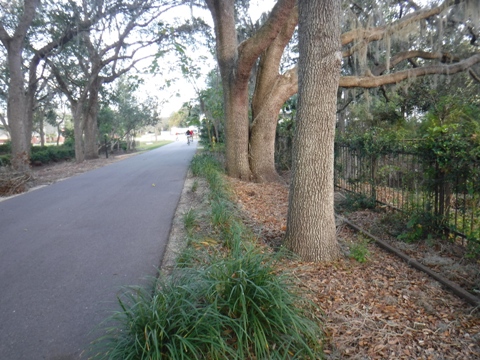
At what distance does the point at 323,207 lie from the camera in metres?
4.94

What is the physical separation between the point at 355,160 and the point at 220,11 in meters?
5.90

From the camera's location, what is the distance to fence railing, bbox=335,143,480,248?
5.13 metres

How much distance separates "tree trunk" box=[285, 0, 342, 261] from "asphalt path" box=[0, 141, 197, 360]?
79.8 inches

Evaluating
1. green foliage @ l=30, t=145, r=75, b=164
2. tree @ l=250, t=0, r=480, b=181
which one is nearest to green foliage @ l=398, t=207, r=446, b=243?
tree @ l=250, t=0, r=480, b=181

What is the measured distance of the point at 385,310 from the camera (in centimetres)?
381

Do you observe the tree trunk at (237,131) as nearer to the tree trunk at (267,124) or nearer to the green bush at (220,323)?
the tree trunk at (267,124)

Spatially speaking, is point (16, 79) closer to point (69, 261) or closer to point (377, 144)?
point (69, 261)

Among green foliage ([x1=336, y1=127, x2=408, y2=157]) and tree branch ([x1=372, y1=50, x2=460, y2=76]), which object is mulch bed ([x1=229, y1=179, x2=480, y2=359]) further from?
tree branch ([x1=372, y1=50, x2=460, y2=76])

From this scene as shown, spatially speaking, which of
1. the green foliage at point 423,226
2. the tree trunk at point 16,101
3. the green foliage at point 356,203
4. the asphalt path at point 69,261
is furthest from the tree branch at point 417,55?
the tree trunk at point 16,101

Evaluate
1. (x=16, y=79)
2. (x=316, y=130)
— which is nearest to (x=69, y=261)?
(x=316, y=130)

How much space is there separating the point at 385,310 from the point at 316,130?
2.28 metres

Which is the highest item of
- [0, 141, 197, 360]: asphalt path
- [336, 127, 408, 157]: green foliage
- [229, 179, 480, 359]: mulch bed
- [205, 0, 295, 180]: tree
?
[205, 0, 295, 180]: tree

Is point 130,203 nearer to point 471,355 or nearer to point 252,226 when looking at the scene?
point 252,226

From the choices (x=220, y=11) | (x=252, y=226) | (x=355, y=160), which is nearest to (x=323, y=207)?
(x=252, y=226)
